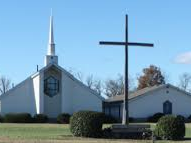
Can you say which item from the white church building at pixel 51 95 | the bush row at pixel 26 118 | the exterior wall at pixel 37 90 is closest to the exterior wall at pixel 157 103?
the white church building at pixel 51 95

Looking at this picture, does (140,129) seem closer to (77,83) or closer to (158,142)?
(158,142)

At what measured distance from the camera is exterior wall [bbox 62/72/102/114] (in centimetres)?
6253

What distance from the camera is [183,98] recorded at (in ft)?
221

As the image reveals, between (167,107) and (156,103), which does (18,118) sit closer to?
(156,103)

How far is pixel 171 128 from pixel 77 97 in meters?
35.3

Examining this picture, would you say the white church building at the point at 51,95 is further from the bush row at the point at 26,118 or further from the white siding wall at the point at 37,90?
the bush row at the point at 26,118

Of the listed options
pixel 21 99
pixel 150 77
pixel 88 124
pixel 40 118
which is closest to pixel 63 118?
pixel 40 118

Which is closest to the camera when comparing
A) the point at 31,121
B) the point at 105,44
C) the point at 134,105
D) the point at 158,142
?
the point at 158,142

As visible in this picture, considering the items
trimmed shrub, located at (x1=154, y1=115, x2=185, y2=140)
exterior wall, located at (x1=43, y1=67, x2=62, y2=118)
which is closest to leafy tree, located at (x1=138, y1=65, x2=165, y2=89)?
exterior wall, located at (x1=43, y1=67, x2=62, y2=118)

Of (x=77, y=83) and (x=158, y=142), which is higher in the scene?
(x=77, y=83)

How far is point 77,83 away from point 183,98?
1331 cm

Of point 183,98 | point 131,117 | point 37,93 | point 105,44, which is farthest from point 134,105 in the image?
point 105,44

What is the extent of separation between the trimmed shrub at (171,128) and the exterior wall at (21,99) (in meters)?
34.2

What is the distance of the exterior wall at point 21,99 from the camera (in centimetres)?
6112
